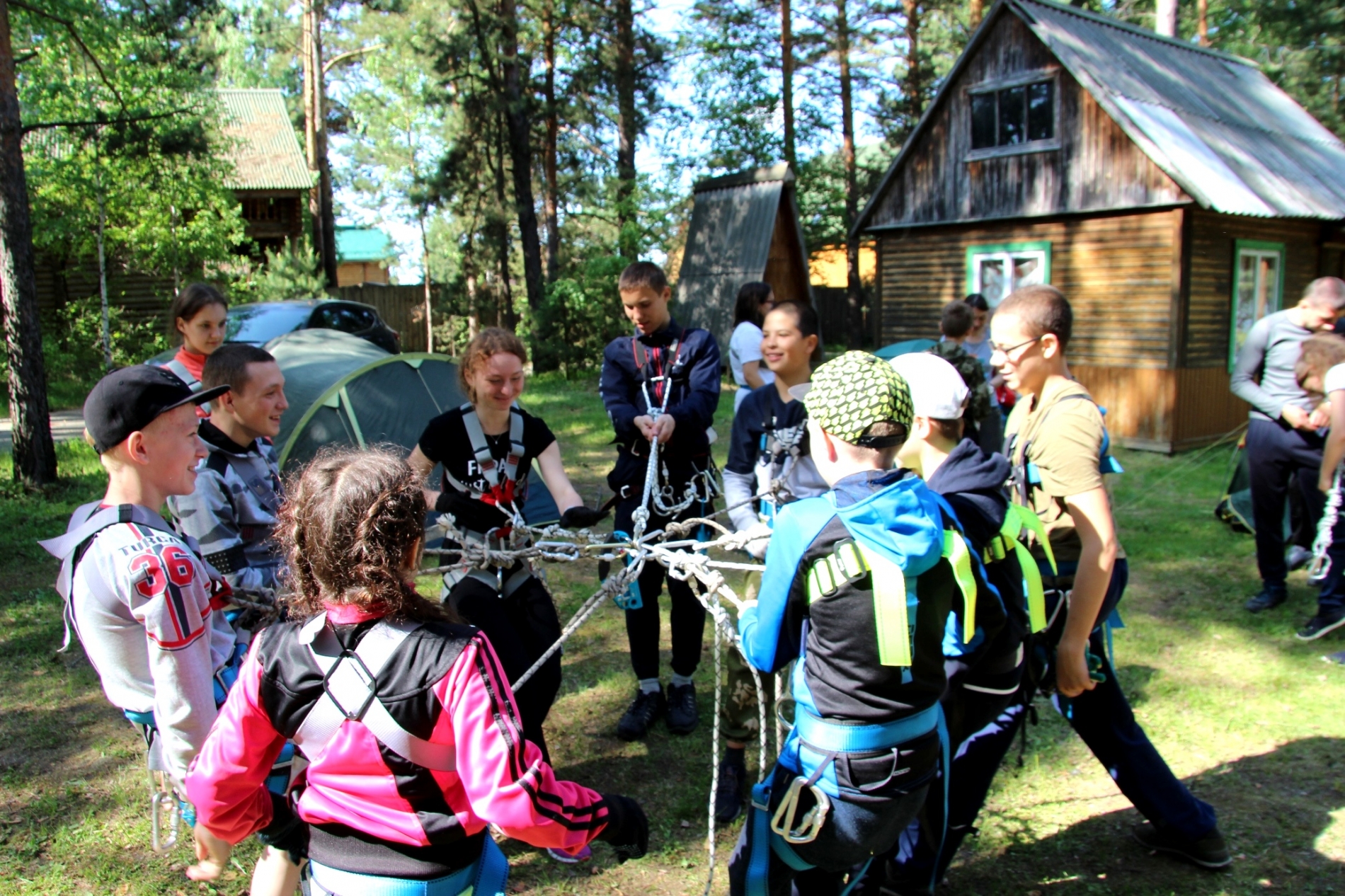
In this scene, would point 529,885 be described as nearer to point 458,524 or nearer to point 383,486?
point 458,524

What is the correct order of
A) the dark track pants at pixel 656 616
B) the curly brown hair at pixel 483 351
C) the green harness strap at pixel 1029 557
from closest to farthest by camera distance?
the green harness strap at pixel 1029 557 < the curly brown hair at pixel 483 351 < the dark track pants at pixel 656 616

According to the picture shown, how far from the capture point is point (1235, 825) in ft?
10.9

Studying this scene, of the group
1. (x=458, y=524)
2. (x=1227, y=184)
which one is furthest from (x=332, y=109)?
(x=458, y=524)

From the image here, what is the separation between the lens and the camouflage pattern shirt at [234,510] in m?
2.79

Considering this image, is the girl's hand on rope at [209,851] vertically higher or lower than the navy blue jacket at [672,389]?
lower

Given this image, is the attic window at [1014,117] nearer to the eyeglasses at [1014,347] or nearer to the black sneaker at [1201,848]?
the eyeglasses at [1014,347]

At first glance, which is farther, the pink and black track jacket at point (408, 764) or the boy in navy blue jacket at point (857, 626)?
the boy in navy blue jacket at point (857, 626)

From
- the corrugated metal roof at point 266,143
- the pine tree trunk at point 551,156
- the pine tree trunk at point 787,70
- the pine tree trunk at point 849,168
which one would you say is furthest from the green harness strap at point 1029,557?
the corrugated metal roof at point 266,143

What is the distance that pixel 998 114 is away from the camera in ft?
44.7

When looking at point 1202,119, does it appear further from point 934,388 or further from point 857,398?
point 857,398

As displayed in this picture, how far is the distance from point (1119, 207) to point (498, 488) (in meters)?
11.1

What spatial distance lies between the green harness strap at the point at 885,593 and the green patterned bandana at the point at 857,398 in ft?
0.89

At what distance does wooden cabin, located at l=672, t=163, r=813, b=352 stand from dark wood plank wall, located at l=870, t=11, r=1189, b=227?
7.97 feet

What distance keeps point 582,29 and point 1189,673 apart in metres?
20.5
